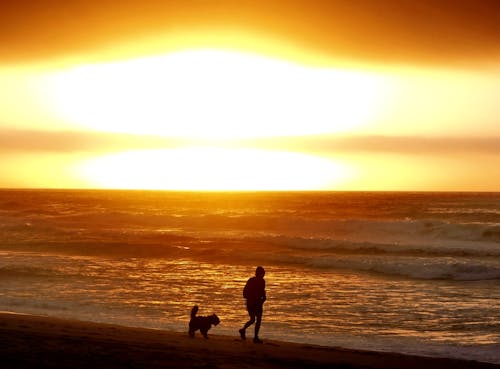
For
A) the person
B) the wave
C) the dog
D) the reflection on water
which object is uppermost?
the person

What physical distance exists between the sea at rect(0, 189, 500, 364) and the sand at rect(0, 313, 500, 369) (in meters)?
1.89

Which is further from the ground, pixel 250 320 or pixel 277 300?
pixel 250 320

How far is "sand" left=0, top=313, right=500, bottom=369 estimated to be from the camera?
11672mm

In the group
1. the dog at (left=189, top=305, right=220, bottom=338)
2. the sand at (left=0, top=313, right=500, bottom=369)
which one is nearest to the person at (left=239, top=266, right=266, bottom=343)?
the sand at (left=0, top=313, right=500, bottom=369)

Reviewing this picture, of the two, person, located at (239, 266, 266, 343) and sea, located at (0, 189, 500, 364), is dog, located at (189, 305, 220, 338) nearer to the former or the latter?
person, located at (239, 266, 266, 343)

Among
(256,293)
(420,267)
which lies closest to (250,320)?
(256,293)

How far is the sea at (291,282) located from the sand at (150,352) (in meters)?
1.89

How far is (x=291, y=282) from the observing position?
28.8 meters

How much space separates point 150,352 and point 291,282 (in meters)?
16.2

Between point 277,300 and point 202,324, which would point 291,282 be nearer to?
point 277,300

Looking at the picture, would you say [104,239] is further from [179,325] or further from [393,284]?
[179,325]

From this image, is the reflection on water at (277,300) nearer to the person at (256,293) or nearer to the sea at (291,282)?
the sea at (291,282)

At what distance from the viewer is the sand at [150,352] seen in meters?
11.7

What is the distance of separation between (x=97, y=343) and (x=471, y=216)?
2526 inches
